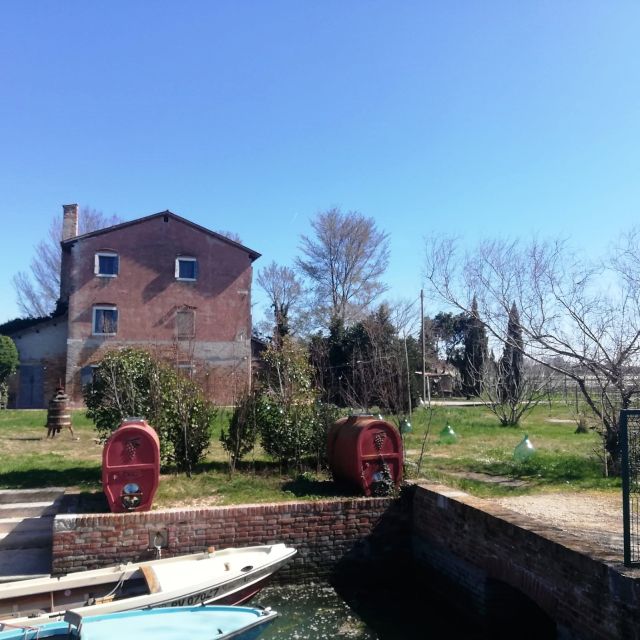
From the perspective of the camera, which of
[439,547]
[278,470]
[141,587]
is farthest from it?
[278,470]

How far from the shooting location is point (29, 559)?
7906 mm

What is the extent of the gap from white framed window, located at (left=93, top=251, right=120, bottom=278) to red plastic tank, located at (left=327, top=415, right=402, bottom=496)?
2092 centimetres

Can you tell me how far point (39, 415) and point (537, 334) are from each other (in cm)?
1682

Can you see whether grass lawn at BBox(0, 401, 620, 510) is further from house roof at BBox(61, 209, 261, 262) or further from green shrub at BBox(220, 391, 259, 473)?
house roof at BBox(61, 209, 261, 262)

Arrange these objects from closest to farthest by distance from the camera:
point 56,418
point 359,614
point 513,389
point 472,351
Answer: point 359,614 → point 56,418 → point 513,389 → point 472,351

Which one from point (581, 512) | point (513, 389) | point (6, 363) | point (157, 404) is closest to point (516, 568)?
point (581, 512)

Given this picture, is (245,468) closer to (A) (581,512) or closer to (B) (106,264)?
(A) (581,512)

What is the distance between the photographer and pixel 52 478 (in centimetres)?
1015

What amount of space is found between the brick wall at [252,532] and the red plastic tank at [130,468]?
0.72 ft

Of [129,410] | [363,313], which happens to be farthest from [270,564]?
[363,313]

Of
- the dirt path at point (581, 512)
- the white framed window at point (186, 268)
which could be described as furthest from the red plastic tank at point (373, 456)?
the white framed window at point (186, 268)

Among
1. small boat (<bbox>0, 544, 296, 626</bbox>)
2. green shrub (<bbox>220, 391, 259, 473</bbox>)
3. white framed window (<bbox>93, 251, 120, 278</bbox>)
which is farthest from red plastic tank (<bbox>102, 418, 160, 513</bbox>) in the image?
white framed window (<bbox>93, 251, 120, 278</bbox>)

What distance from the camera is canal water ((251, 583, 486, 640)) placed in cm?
709

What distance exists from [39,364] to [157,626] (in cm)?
2454
